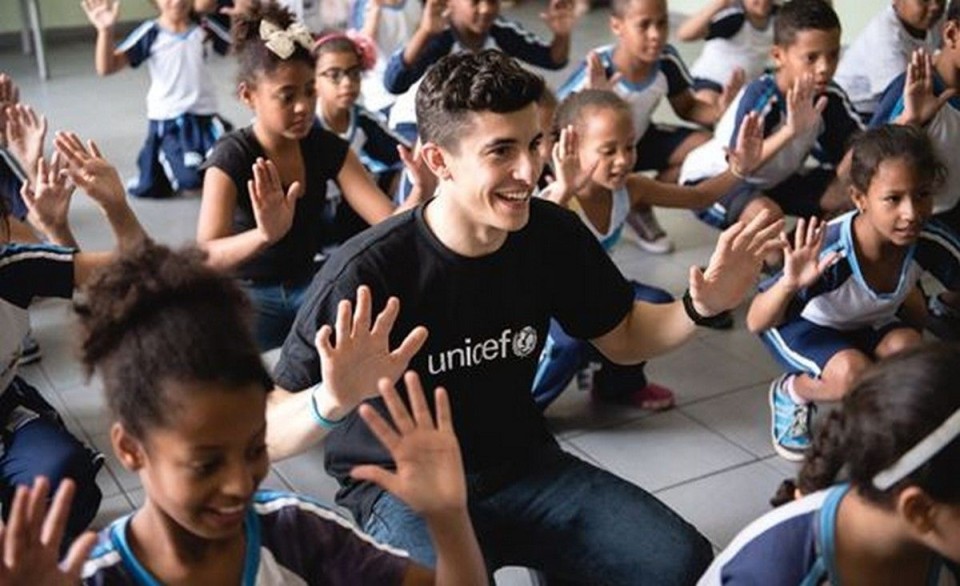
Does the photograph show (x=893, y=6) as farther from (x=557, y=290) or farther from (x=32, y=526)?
(x=32, y=526)

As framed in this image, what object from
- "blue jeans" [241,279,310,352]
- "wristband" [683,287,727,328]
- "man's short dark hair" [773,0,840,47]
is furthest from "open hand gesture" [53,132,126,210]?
"man's short dark hair" [773,0,840,47]

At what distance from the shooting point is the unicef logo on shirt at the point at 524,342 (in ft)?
6.08

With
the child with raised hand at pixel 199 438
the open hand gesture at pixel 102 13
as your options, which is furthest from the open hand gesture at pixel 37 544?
the open hand gesture at pixel 102 13

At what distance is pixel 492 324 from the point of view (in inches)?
71.9

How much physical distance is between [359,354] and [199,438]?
1.27 ft

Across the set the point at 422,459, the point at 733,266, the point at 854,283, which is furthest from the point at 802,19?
the point at 422,459

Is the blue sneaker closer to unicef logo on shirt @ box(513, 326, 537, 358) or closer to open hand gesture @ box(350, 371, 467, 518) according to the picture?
unicef logo on shirt @ box(513, 326, 537, 358)

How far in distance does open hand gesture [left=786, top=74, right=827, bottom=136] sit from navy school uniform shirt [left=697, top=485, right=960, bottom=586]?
1987 mm

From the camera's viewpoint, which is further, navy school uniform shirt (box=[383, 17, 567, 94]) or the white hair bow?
navy school uniform shirt (box=[383, 17, 567, 94])

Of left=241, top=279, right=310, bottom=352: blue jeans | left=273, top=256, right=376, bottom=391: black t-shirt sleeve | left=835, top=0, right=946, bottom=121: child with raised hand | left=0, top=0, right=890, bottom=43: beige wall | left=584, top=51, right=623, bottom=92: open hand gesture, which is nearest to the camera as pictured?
left=273, top=256, right=376, bottom=391: black t-shirt sleeve

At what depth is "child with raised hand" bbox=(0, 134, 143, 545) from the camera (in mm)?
1987

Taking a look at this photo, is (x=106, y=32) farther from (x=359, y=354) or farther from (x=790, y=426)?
(x=359, y=354)

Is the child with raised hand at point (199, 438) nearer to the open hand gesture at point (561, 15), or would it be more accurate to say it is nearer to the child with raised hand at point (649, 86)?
the child with raised hand at point (649, 86)

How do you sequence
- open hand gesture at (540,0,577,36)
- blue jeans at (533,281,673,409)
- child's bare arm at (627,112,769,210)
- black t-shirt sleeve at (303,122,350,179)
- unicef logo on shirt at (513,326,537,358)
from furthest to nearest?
open hand gesture at (540,0,577,36), child's bare arm at (627,112,769,210), black t-shirt sleeve at (303,122,350,179), blue jeans at (533,281,673,409), unicef logo on shirt at (513,326,537,358)
